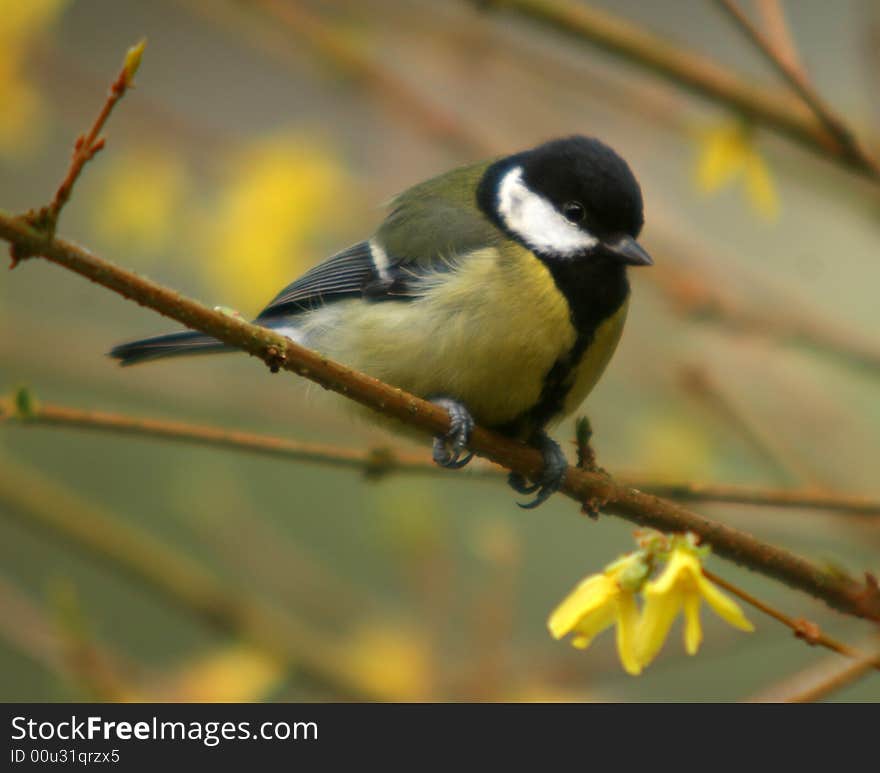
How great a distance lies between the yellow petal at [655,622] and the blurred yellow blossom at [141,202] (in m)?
2.55

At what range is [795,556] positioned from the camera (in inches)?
65.1

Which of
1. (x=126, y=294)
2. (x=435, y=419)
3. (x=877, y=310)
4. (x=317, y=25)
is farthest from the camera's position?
(x=877, y=310)

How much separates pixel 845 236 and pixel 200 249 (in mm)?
2636

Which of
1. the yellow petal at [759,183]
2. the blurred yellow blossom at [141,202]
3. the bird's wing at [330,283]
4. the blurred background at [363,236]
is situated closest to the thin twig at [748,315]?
the blurred background at [363,236]

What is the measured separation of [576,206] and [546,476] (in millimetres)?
594

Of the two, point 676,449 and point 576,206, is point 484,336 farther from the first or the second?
point 676,449

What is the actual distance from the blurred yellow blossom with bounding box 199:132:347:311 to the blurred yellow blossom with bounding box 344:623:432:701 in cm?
103

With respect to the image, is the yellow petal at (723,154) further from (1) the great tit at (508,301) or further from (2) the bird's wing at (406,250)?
(2) the bird's wing at (406,250)

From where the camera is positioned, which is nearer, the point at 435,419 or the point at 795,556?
the point at 795,556

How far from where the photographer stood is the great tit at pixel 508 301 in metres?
Result: 2.30

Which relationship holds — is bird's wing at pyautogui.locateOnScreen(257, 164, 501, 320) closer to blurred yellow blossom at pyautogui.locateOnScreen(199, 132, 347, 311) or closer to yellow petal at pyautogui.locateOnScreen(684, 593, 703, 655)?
blurred yellow blossom at pyautogui.locateOnScreen(199, 132, 347, 311)

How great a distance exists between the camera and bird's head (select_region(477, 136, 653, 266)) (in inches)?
93.6

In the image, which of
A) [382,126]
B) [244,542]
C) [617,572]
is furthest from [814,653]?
[617,572]

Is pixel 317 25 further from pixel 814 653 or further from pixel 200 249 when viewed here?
pixel 814 653
